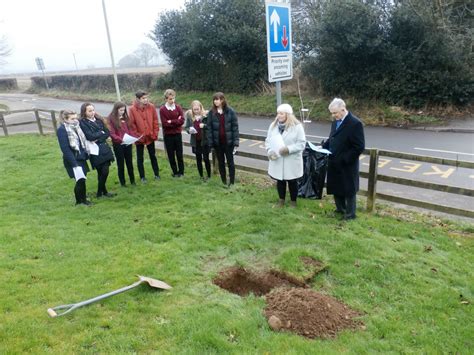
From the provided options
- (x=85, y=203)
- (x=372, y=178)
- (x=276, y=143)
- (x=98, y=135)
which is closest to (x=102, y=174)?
(x=85, y=203)

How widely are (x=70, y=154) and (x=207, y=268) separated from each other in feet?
11.0

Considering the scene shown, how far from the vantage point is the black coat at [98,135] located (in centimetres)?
691

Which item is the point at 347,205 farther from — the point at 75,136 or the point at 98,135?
the point at 75,136

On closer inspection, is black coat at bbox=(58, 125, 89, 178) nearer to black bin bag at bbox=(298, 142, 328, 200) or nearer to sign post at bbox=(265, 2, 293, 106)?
sign post at bbox=(265, 2, 293, 106)

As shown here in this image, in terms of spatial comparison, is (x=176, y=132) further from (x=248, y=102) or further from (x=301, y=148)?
(x=248, y=102)

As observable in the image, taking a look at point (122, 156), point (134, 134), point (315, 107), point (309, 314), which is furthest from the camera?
point (315, 107)

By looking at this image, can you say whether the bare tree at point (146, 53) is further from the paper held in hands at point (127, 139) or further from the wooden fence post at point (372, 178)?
the wooden fence post at point (372, 178)

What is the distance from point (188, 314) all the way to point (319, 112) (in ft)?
50.0

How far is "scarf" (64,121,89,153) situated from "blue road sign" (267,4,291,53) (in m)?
3.41

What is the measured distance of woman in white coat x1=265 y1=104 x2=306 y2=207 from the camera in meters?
5.99

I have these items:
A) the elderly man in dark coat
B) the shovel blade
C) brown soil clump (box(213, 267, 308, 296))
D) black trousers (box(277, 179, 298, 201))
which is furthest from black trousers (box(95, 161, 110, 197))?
the elderly man in dark coat

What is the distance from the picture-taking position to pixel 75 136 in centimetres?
664

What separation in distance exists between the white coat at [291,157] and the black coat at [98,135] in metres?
2.95

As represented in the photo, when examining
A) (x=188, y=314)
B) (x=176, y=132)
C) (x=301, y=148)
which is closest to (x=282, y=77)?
(x=301, y=148)
